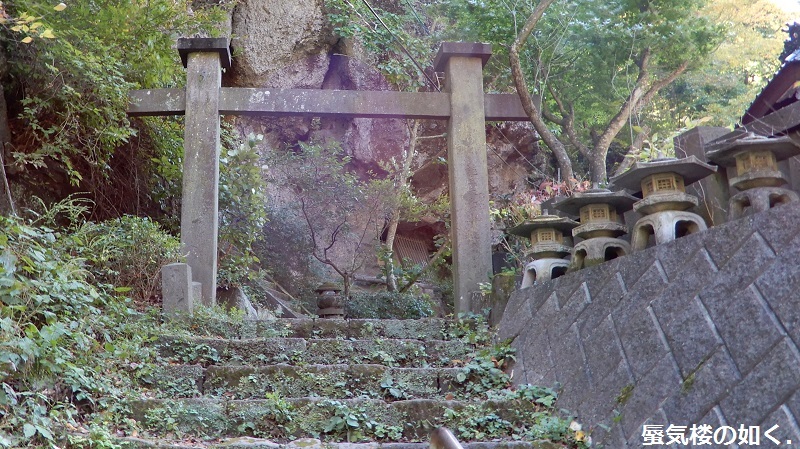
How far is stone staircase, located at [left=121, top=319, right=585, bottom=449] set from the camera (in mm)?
3889

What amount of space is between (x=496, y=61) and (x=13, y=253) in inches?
376

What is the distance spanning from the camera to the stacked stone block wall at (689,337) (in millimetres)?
2793

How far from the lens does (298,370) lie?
4551 millimetres

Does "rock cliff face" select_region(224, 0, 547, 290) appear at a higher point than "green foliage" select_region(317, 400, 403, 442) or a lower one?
higher

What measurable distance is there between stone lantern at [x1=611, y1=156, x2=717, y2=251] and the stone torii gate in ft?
8.56

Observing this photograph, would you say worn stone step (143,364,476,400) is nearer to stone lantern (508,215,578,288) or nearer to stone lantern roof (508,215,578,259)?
stone lantern (508,215,578,288)

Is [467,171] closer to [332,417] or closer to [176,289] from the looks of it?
[176,289]

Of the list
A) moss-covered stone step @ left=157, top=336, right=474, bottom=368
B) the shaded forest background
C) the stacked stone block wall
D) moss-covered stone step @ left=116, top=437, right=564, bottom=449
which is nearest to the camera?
the stacked stone block wall

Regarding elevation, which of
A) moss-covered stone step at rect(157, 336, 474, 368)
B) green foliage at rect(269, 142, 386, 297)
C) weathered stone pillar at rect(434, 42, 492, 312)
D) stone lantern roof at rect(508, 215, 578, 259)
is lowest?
moss-covered stone step at rect(157, 336, 474, 368)

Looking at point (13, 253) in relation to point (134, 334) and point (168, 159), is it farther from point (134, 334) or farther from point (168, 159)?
point (168, 159)

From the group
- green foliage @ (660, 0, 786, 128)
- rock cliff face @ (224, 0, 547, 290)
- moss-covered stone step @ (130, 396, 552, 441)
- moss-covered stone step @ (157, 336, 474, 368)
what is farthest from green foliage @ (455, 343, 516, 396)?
green foliage @ (660, 0, 786, 128)

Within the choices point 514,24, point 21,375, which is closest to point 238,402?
point 21,375

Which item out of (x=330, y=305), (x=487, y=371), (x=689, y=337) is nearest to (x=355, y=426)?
(x=487, y=371)

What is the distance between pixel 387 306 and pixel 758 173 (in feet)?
25.1
